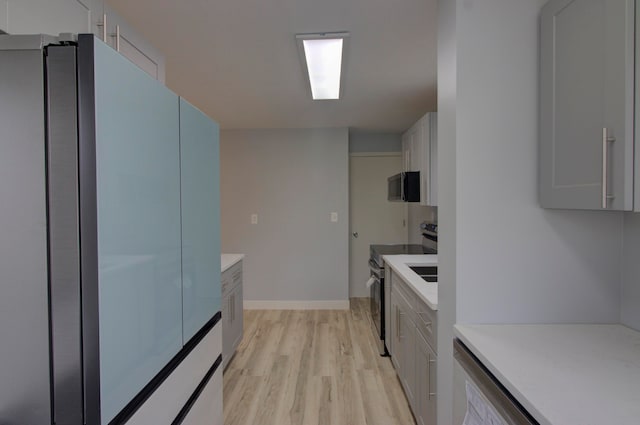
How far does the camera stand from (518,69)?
1350 millimetres

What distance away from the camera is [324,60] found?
225cm

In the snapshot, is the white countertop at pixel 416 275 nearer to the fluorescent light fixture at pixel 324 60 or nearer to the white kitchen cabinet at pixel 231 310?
the white kitchen cabinet at pixel 231 310

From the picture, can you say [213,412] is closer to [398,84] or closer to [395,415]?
[395,415]

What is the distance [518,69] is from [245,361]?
289 cm

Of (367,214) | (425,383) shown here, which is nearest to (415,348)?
(425,383)

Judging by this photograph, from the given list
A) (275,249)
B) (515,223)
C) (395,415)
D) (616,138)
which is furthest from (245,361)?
(616,138)

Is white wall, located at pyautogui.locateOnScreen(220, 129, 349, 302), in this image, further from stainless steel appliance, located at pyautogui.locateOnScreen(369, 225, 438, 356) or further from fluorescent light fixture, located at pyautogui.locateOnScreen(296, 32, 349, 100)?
fluorescent light fixture, located at pyautogui.locateOnScreen(296, 32, 349, 100)

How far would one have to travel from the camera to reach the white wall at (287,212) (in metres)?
4.29

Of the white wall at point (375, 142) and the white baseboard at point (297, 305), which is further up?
the white wall at point (375, 142)

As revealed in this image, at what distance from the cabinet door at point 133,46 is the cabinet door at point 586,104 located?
176cm

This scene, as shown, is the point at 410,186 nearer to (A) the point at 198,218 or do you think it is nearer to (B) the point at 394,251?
(B) the point at 394,251

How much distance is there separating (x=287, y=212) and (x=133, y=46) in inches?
112

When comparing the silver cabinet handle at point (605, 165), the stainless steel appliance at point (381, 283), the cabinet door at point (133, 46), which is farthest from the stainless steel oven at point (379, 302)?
the cabinet door at point (133, 46)

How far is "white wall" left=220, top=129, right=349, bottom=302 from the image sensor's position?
429cm
